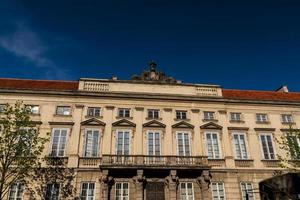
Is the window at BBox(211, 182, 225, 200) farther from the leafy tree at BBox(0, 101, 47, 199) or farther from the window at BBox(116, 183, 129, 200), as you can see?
the leafy tree at BBox(0, 101, 47, 199)

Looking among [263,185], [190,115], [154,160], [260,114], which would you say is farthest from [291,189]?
[260,114]

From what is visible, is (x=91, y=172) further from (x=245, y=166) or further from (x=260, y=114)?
(x=260, y=114)

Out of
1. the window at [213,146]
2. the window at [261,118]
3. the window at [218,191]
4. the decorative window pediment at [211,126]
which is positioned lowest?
the window at [218,191]

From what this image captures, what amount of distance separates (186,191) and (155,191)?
2.73 m

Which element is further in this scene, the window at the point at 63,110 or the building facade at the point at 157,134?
the window at the point at 63,110

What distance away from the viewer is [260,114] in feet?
96.3

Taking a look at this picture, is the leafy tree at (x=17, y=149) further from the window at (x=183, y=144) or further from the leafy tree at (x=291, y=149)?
the leafy tree at (x=291, y=149)

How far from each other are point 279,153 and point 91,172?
18.1 m

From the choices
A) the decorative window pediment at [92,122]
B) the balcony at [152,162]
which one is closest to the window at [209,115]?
the balcony at [152,162]

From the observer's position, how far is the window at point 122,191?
23.5m

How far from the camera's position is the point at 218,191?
2492 cm

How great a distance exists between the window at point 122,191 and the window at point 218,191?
763 centimetres

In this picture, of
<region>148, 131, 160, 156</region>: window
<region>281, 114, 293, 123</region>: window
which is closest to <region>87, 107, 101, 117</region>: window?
<region>148, 131, 160, 156</region>: window

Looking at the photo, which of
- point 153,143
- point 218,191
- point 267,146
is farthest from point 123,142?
point 267,146
